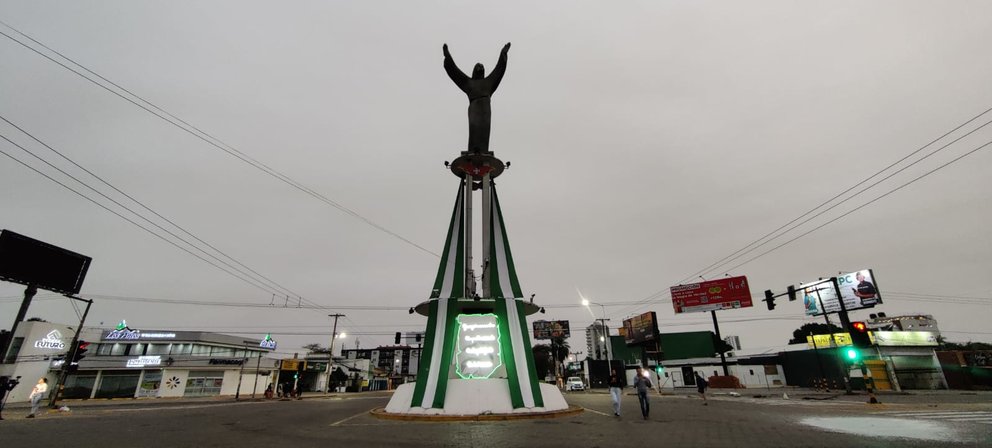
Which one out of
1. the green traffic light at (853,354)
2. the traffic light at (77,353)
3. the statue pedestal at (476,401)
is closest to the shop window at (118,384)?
the traffic light at (77,353)

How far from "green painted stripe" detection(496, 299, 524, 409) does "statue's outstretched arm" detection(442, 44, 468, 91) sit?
12590 mm

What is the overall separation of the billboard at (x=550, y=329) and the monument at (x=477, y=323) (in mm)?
44902

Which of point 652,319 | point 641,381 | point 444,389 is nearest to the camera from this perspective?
point 641,381

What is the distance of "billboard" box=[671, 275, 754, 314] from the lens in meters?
48.8

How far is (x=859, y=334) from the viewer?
20.9 meters

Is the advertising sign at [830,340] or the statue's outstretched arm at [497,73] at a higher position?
the statue's outstretched arm at [497,73]

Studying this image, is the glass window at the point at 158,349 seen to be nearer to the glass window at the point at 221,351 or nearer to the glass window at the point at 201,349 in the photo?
the glass window at the point at 201,349

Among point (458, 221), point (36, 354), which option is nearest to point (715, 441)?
point (458, 221)

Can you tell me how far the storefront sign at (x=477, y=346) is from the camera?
17000 millimetres

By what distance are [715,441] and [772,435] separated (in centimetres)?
182

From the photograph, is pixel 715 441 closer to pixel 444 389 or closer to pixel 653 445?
pixel 653 445

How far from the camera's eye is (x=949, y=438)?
8383 mm

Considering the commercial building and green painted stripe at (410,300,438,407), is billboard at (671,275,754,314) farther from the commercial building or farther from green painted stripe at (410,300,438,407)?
the commercial building

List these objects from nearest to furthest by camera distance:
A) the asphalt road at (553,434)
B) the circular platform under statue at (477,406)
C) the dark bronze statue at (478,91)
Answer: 1. the asphalt road at (553,434)
2. the circular platform under statue at (477,406)
3. the dark bronze statue at (478,91)
